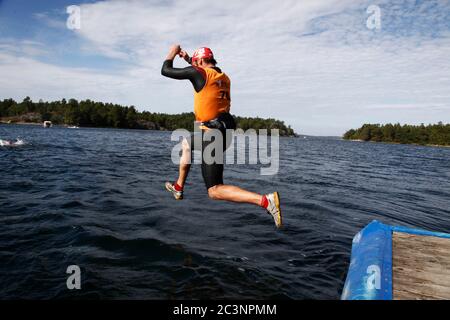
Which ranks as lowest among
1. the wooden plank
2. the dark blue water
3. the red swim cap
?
the dark blue water

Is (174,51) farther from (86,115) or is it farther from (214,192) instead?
(86,115)

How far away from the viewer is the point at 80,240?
7.43m

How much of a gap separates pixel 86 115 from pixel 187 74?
171 meters

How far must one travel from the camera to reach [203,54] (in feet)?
19.9

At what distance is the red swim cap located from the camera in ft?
19.9

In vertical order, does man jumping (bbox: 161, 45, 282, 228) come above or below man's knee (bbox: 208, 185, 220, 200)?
above

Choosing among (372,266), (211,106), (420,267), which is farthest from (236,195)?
(420,267)

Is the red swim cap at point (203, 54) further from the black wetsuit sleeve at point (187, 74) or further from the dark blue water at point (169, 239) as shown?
the dark blue water at point (169, 239)

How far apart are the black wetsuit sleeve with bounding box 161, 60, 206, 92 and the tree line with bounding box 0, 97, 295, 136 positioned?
161 meters

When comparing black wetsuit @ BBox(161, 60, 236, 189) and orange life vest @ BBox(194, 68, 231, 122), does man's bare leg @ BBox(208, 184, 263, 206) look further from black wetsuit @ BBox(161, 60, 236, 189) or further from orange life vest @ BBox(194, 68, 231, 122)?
orange life vest @ BBox(194, 68, 231, 122)

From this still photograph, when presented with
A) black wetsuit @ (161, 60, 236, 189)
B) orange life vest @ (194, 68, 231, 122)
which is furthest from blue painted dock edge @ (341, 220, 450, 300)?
orange life vest @ (194, 68, 231, 122)

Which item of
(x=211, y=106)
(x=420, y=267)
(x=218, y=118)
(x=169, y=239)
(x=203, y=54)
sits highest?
(x=203, y=54)
